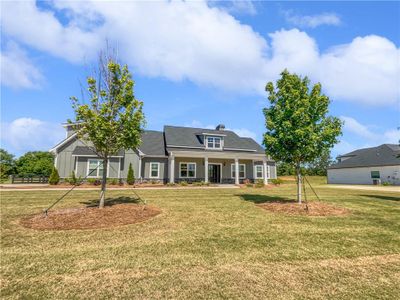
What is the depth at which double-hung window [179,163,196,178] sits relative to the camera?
90.6 ft

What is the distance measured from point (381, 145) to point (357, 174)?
6.77 m

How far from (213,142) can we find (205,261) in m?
25.2

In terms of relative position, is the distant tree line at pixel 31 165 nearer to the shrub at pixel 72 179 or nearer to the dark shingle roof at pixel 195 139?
the shrub at pixel 72 179

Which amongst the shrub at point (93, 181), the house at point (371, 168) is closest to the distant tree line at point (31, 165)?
the shrub at point (93, 181)

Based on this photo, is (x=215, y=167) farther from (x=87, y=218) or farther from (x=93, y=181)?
(x=87, y=218)

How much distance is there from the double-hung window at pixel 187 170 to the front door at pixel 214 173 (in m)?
2.36

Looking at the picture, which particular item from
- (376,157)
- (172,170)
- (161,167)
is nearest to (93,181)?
(161,167)

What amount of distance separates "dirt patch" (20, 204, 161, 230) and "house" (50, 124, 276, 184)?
14104mm

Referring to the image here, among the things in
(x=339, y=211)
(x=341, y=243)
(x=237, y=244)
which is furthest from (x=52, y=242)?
(x=339, y=211)

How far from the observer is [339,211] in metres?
9.62

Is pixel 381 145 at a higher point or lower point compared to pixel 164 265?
higher

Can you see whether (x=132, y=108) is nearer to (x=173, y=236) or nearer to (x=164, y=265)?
(x=173, y=236)

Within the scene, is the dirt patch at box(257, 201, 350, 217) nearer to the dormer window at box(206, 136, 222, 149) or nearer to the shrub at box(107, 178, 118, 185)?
the shrub at box(107, 178, 118, 185)

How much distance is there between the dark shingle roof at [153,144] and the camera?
2695 cm
